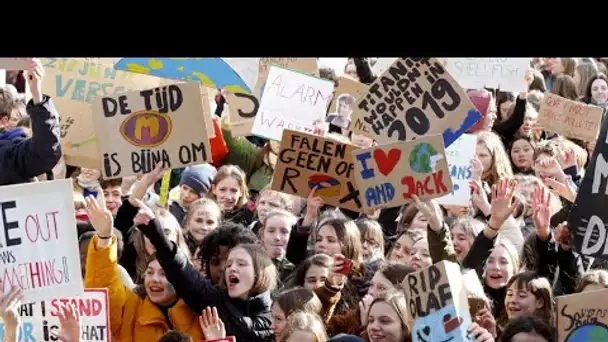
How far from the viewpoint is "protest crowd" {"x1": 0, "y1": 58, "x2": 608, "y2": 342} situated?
25.6 ft

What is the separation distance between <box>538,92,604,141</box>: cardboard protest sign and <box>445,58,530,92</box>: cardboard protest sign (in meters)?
0.82

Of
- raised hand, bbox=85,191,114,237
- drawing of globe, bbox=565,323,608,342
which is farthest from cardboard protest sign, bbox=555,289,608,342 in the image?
raised hand, bbox=85,191,114,237

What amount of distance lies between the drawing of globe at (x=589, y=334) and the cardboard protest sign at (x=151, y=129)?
2.21 metres

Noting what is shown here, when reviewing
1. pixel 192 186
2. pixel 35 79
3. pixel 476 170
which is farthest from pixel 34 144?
pixel 476 170

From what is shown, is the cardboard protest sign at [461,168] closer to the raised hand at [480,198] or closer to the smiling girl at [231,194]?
the raised hand at [480,198]

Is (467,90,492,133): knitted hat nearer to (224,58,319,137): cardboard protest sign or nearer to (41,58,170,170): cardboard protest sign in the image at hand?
(224,58,319,137): cardboard protest sign

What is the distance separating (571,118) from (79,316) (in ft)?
16.0

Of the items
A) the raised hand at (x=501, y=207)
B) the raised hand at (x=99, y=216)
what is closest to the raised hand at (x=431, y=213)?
the raised hand at (x=501, y=207)

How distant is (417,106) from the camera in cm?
938

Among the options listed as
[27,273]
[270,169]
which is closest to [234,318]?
[27,273]

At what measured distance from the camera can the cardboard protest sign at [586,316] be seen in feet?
24.5

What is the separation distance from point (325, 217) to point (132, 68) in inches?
72.1
